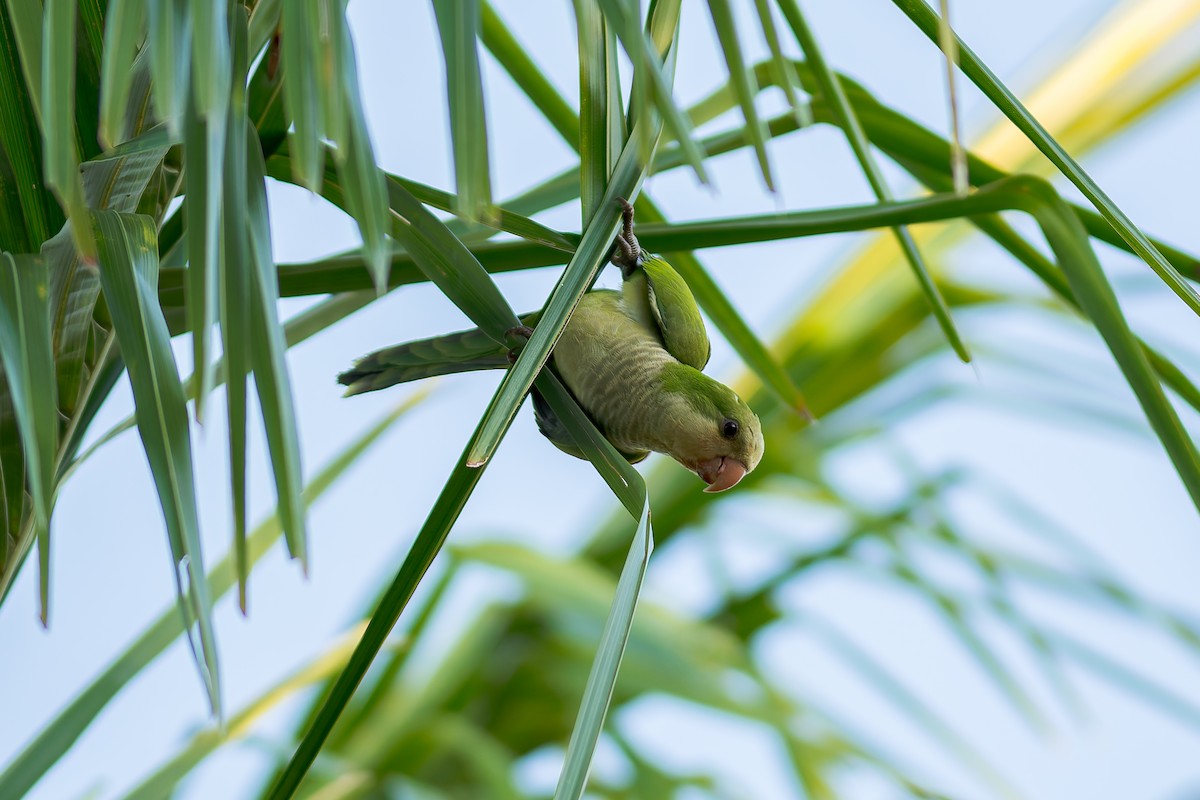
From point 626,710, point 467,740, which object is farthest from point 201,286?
point 626,710

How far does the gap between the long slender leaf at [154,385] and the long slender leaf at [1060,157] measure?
1.17ft

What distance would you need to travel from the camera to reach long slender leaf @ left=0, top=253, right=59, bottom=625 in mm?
391

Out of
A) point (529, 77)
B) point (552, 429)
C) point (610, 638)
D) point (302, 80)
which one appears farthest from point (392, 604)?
point (529, 77)

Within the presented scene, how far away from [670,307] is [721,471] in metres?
0.11

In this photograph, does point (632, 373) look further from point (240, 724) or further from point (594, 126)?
point (240, 724)

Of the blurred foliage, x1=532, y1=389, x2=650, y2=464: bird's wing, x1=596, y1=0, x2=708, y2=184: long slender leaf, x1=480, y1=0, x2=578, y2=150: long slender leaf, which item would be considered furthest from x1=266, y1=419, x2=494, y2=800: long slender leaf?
x1=480, y1=0, x2=578, y2=150: long slender leaf

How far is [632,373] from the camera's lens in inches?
25.9

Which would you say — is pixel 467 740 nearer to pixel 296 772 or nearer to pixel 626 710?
pixel 626 710

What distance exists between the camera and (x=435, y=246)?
1.57 feet

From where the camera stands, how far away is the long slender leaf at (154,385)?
1.33 feet

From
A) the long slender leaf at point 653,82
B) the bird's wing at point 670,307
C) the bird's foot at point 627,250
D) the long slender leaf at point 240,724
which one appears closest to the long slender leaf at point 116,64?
the long slender leaf at point 653,82

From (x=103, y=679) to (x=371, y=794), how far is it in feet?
1.52

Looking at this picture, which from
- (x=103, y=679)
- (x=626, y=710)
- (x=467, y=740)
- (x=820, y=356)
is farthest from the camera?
(x=820, y=356)

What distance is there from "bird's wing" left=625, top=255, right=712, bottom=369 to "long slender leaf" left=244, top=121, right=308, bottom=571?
0.34 m
